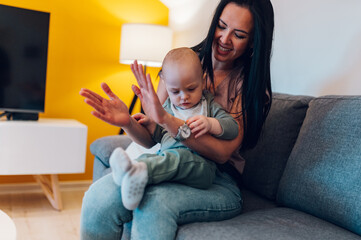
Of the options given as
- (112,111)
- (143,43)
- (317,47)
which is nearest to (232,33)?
(112,111)

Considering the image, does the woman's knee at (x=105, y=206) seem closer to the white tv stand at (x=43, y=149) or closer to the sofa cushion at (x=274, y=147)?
the sofa cushion at (x=274, y=147)

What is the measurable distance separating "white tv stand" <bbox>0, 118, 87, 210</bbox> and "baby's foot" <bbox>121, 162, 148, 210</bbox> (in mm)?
1467

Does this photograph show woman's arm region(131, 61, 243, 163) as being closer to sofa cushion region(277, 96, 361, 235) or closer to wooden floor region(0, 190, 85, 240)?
sofa cushion region(277, 96, 361, 235)

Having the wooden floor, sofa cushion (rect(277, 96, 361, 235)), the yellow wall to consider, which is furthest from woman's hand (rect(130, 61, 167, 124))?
the yellow wall

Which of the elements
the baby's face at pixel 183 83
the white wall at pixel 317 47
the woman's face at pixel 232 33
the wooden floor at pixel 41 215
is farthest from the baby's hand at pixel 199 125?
the wooden floor at pixel 41 215

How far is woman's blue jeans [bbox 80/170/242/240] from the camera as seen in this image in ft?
3.19

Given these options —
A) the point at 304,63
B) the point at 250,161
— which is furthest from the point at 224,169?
the point at 304,63

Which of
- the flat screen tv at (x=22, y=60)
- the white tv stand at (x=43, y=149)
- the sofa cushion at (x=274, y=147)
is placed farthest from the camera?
the flat screen tv at (x=22, y=60)

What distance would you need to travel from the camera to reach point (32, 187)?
106 inches

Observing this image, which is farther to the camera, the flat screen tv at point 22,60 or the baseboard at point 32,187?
the baseboard at point 32,187

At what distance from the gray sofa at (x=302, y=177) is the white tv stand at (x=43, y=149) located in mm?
1223

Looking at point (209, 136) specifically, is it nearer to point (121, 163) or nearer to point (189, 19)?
point (121, 163)

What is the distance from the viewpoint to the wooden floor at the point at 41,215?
197 centimetres

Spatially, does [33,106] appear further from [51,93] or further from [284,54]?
[284,54]
